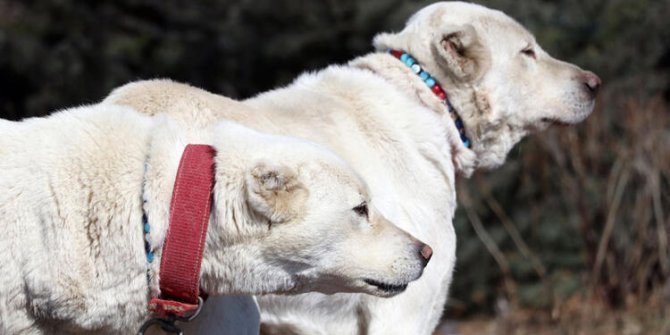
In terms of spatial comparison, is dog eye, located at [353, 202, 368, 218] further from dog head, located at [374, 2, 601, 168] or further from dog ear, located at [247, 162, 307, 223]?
dog head, located at [374, 2, 601, 168]

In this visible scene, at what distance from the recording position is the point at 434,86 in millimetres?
4996

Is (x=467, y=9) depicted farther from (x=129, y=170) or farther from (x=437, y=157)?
(x=129, y=170)

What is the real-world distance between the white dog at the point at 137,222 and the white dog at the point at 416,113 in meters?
0.45

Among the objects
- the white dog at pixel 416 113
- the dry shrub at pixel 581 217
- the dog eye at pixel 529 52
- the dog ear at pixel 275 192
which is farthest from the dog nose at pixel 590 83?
the dog ear at pixel 275 192

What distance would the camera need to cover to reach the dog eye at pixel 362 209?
348 cm

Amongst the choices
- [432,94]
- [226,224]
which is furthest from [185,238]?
[432,94]

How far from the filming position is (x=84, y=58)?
10.8m

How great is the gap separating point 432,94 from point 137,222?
198 centimetres

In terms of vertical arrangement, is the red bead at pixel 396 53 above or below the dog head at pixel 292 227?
above

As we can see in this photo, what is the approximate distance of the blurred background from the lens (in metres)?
8.52

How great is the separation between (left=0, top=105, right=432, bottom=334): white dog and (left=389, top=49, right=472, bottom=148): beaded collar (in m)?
1.56

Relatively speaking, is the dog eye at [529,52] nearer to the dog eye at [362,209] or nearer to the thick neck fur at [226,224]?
the dog eye at [362,209]

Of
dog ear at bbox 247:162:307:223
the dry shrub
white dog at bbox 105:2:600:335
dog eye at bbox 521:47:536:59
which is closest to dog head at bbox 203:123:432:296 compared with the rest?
dog ear at bbox 247:162:307:223

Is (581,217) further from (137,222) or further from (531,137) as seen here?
(137,222)
